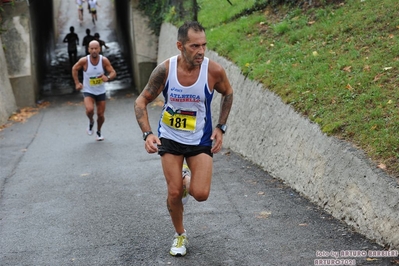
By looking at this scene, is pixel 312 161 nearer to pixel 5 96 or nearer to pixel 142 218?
pixel 142 218

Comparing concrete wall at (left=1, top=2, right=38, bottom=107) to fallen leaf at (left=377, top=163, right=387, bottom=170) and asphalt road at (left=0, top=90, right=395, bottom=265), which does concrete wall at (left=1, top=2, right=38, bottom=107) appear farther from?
fallen leaf at (left=377, top=163, right=387, bottom=170)

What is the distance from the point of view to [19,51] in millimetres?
19938

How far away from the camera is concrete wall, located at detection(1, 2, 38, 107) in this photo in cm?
1981

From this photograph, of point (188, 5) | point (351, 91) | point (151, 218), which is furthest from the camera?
point (188, 5)

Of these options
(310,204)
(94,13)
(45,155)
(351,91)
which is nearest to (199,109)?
(310,204)

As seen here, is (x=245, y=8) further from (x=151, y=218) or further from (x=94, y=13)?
(x=94, y=13)

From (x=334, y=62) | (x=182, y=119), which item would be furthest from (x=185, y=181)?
(x=334, y=62)

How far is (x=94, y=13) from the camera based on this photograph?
36156 mm

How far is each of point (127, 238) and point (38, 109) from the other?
14201 mm

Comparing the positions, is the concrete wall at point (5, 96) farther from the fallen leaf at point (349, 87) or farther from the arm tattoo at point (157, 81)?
the arm tattoo at point (157, 81)

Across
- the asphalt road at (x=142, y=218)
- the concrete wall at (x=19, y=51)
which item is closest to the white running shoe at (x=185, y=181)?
the asphalt road at (x=142, y=218)

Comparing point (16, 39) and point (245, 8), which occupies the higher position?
point (245, 8)

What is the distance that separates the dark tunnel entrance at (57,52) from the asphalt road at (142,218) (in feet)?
40.5

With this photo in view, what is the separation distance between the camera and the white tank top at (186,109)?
19.2 ft
